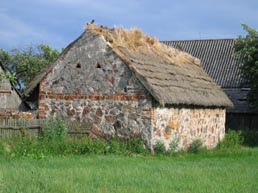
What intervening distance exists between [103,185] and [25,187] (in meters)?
1.70

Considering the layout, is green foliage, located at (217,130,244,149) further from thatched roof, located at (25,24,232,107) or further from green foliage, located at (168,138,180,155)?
green foliage, located at (168,138,180,155)

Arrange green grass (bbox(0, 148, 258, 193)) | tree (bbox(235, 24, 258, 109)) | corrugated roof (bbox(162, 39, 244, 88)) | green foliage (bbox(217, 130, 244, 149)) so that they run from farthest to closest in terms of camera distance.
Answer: corrugated roof (bbox(162, 39, 244, 88)), tree (bbox(235, 24, 258, 109)), green foliage (bbox(217, 130, 244, 149)), green grass (bbox(0, 148, 258, 193))

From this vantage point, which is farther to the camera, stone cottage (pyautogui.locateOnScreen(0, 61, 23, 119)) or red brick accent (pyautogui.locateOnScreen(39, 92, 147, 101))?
stone cottage (pyautogui.locateOnScreen(0, 61, 23, 119))

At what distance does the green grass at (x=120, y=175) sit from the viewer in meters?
10.5

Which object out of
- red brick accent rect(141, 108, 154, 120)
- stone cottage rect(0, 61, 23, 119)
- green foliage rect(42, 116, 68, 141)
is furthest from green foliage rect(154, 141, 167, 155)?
stone cottage rect(0, 61, 23, 119)

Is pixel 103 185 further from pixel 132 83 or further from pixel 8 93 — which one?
pixel 8 93

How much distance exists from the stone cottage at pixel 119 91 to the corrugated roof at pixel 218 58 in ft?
54.0

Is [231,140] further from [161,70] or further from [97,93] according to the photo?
[97,93]

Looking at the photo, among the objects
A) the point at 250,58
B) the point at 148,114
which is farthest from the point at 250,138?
the point at 148,114

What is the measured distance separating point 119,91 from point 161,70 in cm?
260

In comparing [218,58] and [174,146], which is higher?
[218,58]

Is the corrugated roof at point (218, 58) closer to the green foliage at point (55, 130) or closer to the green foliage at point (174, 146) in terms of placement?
the green foliage at point (174, 146)

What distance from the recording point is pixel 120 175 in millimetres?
12633

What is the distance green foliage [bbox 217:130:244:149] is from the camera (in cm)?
2568
